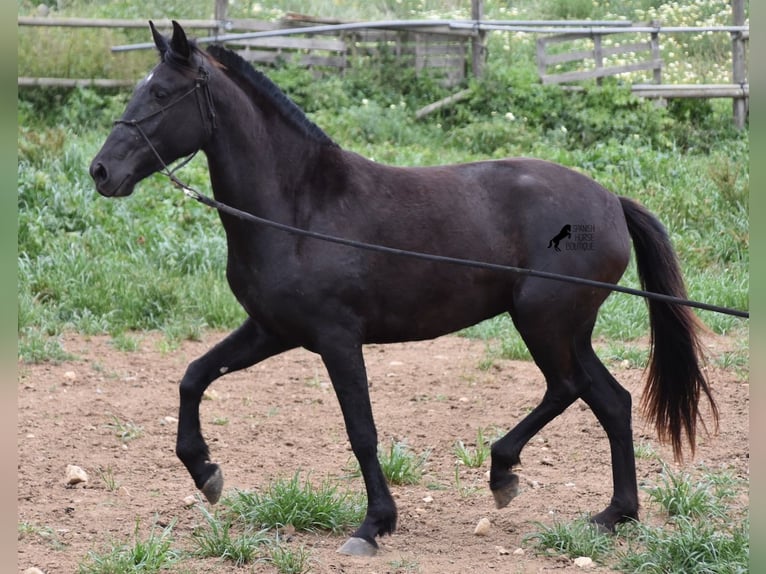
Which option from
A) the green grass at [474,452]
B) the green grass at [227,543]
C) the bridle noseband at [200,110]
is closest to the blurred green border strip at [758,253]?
the green grass at [227,543]

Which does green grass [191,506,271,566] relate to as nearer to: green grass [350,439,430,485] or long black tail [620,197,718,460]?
green grass [350,439,430,485]

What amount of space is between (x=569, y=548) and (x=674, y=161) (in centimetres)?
770

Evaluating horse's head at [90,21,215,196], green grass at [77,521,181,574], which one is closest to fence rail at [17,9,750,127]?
horse's head at [90,21,215,196]

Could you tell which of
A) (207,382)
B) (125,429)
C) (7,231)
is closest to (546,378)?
(207,382)

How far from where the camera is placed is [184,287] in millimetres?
8328

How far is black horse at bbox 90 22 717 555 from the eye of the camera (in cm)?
416

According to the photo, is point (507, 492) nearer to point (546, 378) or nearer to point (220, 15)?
point (546, 378)

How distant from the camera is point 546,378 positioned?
4.48 m

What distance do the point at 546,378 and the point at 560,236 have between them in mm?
617

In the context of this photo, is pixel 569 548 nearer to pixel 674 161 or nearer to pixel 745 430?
pixel 745 430

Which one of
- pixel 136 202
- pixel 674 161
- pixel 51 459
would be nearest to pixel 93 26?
pixel 136 202

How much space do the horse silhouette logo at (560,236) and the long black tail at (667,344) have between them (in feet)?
1.63

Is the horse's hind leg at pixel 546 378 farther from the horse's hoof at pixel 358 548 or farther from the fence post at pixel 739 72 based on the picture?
the fence post at pixel 739 72

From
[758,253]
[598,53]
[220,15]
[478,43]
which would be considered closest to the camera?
[758,253]
